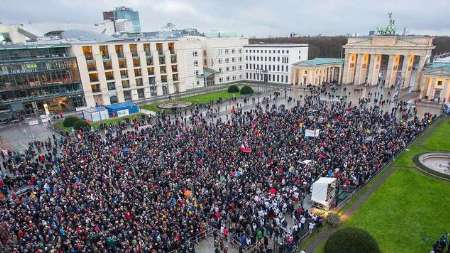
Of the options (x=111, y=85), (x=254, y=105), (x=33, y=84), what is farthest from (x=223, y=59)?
(x=33, y=84)

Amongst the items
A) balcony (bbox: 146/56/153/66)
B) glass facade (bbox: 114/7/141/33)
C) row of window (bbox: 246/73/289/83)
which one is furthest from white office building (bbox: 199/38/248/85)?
glass facade (bbox: 114/7/141/33)

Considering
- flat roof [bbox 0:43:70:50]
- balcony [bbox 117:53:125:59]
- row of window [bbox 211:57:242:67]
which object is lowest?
row of window [bbox 211:57:242:67]

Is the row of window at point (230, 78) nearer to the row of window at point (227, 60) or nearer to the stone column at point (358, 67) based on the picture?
the row of window at point (227, 60)

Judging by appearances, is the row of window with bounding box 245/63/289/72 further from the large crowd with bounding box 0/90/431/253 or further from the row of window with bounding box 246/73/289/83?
the large crowd with bounding box 0/90/431/253

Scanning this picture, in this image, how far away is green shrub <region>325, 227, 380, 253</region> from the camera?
45.8ft

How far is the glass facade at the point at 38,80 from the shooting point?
151 feet

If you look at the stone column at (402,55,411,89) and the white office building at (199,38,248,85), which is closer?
the stone column at (402,55,411,89)

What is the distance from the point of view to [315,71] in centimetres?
6706

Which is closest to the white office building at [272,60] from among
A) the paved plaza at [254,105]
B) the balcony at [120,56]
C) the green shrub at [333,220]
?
the paved plaza at [254,105]

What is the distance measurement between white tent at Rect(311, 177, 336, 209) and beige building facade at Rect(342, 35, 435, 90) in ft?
148

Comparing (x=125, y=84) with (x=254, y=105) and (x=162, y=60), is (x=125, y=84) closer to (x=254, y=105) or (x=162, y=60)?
(x=162, y=60)

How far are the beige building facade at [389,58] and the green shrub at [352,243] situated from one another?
167ft

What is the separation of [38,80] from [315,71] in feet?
180

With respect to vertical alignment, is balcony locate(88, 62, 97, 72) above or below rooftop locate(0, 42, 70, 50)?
below
